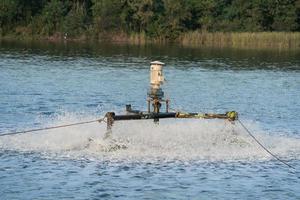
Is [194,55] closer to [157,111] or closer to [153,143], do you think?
[157,111]

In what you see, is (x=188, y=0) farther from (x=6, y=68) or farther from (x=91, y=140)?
(x=91, y=140)

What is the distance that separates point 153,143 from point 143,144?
1.26ft

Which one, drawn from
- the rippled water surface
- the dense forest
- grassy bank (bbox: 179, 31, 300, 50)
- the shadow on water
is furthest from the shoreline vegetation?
the rippled water surface

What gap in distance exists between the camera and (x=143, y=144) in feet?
68.1

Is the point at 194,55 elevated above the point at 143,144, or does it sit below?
below

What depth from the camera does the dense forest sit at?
291 ft

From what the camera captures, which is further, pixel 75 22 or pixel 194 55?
pixel 75 22

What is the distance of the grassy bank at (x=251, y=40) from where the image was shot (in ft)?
256

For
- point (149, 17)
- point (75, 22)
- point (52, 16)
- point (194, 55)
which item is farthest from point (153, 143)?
point (52, 16)

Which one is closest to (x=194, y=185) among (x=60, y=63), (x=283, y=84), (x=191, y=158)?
(x=191, y=158)

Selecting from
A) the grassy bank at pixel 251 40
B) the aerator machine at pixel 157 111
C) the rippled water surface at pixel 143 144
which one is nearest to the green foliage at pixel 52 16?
the grassy bank at pixel 251 40

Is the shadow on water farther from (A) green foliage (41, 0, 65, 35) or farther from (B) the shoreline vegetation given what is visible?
(A) green foliage (41, 0, 65, 35)

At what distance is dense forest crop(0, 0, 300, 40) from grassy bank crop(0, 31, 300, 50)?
64cm

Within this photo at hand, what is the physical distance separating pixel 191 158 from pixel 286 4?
73.4 metres
